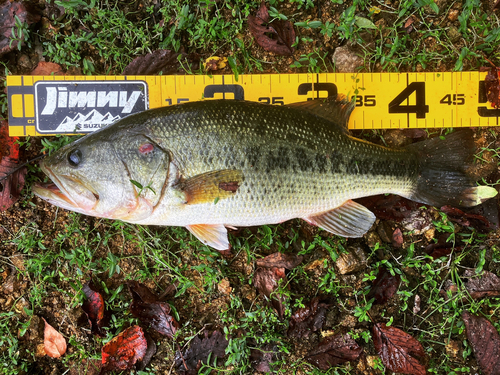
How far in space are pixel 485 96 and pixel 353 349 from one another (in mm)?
2658

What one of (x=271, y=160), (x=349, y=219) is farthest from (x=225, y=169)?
(x=349, y=219)

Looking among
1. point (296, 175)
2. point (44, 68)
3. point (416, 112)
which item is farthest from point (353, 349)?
point (44, 68)

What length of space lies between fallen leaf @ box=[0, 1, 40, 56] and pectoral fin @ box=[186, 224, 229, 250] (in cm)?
240

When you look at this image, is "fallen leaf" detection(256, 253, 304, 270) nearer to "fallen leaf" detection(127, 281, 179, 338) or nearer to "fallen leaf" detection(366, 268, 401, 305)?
"fallen leaf" detection(366, 268, 401, 305)

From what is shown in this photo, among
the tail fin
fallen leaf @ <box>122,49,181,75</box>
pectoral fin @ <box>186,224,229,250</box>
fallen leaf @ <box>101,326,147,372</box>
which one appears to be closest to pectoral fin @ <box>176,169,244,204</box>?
pectoral fin @ <box>186,224,229,250</box>

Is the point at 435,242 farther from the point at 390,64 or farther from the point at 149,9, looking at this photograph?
the point at 149,9

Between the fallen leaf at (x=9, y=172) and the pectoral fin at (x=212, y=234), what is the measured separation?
1700mm

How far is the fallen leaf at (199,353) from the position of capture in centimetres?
311

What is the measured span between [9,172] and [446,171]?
395cm

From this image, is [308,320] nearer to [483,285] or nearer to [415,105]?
[483,285]

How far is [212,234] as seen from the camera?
283cm

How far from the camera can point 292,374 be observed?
310cm

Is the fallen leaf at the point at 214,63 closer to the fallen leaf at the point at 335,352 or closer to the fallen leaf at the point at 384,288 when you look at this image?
the fallen leaf at the point at 384,288

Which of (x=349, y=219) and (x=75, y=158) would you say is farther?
(x=349, y=219)
